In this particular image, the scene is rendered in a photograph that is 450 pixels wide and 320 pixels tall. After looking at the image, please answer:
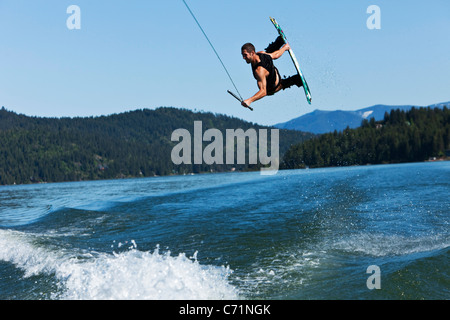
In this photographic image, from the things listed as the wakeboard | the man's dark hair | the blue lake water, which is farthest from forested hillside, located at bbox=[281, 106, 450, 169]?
the man's dark hair

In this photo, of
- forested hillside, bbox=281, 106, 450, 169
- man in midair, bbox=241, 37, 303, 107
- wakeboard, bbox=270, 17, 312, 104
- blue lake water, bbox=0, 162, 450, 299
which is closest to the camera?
blue lake water, bbox=0, 162, 450, 299

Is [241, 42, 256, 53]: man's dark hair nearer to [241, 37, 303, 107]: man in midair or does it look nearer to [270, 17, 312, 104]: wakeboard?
[241, 37, 303, 107]: man in midair

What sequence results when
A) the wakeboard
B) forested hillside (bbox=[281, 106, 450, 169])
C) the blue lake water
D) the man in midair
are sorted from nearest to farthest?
1. the blue lake water
2. the man in midair
3. the wakeboard
4. forested hillside (bbox=[281, 106, 450, 169])

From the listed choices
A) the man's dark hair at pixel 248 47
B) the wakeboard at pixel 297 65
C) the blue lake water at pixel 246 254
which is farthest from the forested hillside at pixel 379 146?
the man's dark hair at pixel 248 47

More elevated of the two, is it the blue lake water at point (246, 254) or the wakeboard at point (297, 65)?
the wakeboard at point (297, 65)

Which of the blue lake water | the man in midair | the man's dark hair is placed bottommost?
the blue lake water

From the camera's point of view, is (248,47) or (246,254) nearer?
(248,47)

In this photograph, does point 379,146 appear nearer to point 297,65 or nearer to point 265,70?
point 297,65

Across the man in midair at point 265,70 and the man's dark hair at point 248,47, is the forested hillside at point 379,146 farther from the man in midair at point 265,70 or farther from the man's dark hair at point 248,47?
the man's dark hair at point 248,47

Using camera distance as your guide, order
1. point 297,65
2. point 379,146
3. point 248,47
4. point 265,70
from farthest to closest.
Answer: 1. point 379,146
2. point 297,65
3. point 265,70
4. point 248,47

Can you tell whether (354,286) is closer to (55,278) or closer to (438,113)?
(55,278)

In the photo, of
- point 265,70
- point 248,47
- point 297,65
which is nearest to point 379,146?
point 297,65

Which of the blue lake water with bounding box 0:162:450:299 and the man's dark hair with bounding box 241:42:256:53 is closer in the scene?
the blue lake water with bounding box 0:162:450:299
